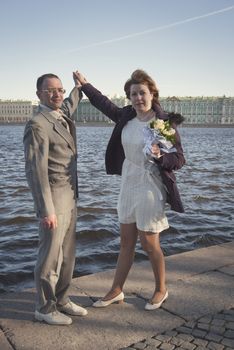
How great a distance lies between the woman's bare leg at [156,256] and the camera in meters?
3.31

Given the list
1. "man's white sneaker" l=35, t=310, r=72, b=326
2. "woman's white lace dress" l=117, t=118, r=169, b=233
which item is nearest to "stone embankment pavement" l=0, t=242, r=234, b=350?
"man's white sneaker" l=35, t=310, r=72, b=326

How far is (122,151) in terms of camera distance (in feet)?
11.3

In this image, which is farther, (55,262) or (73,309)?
(73,309)

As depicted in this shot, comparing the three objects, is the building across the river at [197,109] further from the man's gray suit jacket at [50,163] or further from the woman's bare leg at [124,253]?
the man's gray suit jacket at [50,163]

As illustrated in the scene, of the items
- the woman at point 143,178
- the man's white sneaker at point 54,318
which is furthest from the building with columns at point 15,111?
the man's white sneaker at point 54,318

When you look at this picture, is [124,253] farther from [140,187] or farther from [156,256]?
[140,187]

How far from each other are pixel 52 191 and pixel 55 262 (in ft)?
1.67

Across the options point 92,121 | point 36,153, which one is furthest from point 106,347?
point 92,121

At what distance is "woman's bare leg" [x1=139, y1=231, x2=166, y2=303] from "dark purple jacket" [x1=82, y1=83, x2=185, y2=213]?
0.96ft

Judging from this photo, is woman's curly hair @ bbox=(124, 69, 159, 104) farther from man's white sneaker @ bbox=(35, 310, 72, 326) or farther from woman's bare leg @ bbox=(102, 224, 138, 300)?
man's white sneaker @ bbox=(35, 310, 72, 326)

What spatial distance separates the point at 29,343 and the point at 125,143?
157 centimetres

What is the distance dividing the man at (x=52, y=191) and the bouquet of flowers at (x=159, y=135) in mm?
550

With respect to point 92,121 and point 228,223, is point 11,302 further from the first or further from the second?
point 92,121

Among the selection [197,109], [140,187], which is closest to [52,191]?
[140,187]
